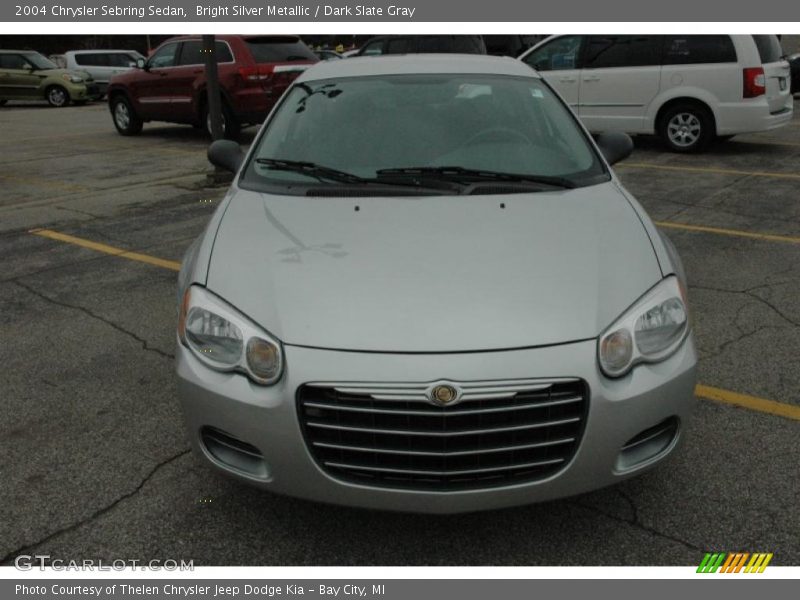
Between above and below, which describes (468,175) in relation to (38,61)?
below

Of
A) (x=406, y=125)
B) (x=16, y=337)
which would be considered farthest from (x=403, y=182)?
(x=16, y=337)

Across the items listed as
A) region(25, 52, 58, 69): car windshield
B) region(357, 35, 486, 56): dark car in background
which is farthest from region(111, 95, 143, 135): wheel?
region(25, 52, 58, 69): car windshield

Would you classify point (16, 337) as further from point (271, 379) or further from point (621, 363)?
point (621, 363)

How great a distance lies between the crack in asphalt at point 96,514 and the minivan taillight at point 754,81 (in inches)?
364

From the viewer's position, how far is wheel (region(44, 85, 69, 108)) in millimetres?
24031

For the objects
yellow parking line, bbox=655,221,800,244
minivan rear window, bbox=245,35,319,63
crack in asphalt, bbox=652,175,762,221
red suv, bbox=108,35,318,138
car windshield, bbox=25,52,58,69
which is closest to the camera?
yellow parking line, bbox=655,221,800,244

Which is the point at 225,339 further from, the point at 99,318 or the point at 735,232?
the point at 735,232

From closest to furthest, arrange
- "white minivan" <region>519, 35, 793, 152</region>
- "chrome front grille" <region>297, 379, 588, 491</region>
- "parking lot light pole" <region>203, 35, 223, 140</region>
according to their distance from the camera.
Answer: "chrome front grille" <region>297, 379, 588, 491</region> → "parking lot light pole" <region>203, 35, 223, 140</region> → "white minivan" <region>519, 35, 793, 152</region>

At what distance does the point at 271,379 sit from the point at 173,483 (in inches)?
37.6

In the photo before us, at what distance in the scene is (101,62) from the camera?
85.7 feet

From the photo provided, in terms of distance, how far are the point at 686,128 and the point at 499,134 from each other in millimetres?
7970

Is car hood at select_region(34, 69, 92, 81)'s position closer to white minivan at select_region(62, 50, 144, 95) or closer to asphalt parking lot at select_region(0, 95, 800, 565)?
white minivan at select_region(62, 50, 144, 95)

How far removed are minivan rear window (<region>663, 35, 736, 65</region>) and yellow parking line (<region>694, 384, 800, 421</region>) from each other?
7.81m

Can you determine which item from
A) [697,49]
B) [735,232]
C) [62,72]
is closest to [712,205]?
[735,232]
